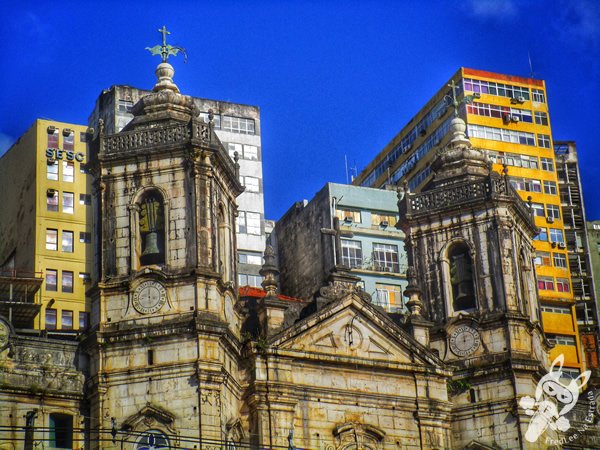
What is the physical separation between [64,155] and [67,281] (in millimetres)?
6990

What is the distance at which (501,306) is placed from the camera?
5172cm

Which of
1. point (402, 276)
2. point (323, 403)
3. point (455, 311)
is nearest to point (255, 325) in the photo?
point (323, 403)

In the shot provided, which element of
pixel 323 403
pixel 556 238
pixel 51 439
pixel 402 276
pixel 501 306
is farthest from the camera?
pixel 556 238

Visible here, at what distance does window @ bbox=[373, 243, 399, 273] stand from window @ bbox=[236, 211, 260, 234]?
6.76m

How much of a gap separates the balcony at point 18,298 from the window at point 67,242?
6.77 metres

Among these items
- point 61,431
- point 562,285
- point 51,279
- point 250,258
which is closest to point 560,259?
point 562,285

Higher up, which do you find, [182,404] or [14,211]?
[14,211]

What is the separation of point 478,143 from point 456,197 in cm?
2583

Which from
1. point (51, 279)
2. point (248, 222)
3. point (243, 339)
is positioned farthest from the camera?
point (248, 222)

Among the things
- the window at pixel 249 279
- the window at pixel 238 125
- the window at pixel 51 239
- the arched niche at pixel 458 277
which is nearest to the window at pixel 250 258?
the window at pixel 249 279

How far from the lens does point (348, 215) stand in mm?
76500

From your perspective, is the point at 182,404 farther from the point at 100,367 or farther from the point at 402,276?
the point at 402,276

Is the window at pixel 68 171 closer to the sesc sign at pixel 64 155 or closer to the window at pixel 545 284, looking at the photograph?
the sesc sign at pixel 64 155

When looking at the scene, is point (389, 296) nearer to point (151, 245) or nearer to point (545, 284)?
point (545, 284)
